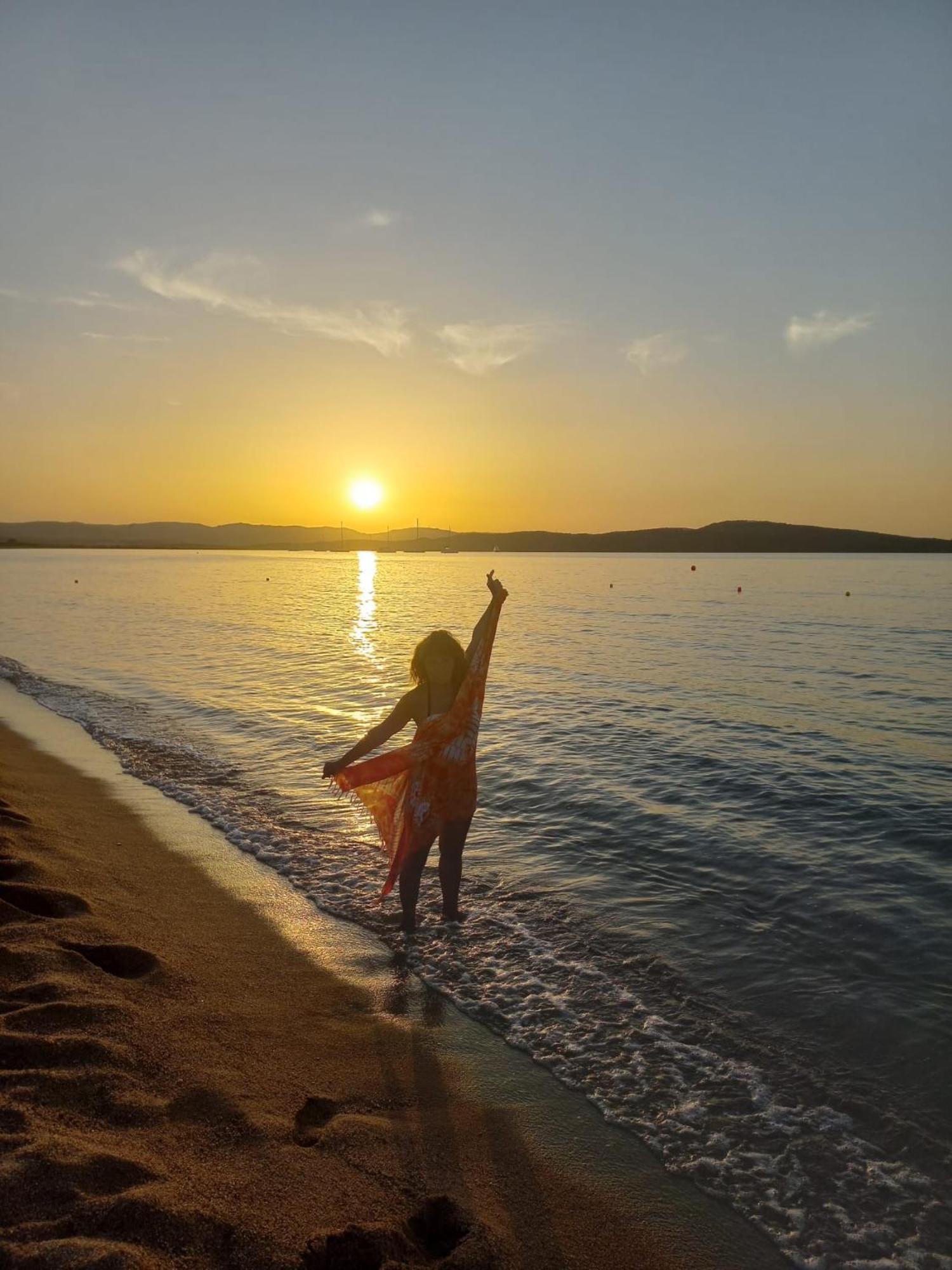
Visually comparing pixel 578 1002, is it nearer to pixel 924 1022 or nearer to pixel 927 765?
pixel 924 1022

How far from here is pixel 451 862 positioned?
6.54 metres

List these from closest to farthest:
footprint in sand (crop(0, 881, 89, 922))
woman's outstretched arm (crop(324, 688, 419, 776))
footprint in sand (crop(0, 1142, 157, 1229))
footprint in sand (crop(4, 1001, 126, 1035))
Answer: footprint in sand (crop(0, 1142, 157, 1229)), footprint in sand (crop(4, 1001, 126, 1035)), footprint in sand (crop(0, 881, 89, 922)), woman's outstretched arm (crop(324, 688, 419, 776))

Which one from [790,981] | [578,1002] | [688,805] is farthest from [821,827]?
[578,1002]

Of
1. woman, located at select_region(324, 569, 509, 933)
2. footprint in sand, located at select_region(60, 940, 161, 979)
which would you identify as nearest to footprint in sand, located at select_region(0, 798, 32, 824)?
footprint in sand, located at select_region(60, 940, 161, 979)

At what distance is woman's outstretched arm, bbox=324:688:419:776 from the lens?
19.9ft

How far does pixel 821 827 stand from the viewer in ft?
31.6

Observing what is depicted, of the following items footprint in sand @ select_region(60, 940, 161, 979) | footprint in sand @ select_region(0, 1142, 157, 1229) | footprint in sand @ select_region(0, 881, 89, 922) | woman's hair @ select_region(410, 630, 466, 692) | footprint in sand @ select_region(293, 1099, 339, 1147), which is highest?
woman's hair @ select_region(410, 630, 466, 692)

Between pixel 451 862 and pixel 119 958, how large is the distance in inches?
97.4

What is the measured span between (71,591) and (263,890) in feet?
175

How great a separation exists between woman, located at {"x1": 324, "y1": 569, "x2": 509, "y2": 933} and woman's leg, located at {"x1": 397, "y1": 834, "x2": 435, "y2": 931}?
0.4 inches

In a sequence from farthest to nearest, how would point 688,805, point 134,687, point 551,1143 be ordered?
1. point 134,687
2. point 688,805
3. point 551,1143

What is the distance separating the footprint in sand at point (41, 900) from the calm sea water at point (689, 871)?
1.99 m

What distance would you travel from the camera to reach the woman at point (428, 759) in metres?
6.13

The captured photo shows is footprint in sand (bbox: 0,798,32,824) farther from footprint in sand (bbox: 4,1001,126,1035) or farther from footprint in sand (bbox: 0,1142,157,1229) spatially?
footprint in sand (bbox: 0,1142,157,1229)
